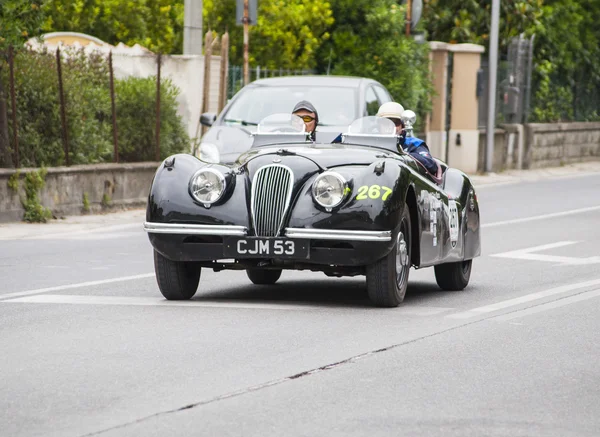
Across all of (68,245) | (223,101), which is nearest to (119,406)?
(68,245)

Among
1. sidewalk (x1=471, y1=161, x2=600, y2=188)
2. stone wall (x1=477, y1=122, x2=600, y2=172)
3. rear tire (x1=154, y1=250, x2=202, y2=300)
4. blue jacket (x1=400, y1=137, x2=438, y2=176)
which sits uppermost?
blue jacket (x1=400, y1=137, x2=438, y2=176)

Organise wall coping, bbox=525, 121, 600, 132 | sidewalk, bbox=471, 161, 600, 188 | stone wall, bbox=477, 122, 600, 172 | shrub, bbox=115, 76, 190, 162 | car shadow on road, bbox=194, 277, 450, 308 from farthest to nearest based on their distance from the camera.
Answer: wall coping, bbox=525, 121, 600, 132, stone wall, bbox=477, 122, 600, 172, sidewalk, bbox=471, 161, 600, 188, shrub, bbox=115, 76, 190, 162, car shadow on road, bbox=194, 277, 450, 308

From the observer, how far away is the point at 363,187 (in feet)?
32.2

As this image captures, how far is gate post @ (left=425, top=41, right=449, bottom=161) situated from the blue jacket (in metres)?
19.4

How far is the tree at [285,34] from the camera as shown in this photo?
1088 inches

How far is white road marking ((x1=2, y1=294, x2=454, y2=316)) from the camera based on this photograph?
400 inches

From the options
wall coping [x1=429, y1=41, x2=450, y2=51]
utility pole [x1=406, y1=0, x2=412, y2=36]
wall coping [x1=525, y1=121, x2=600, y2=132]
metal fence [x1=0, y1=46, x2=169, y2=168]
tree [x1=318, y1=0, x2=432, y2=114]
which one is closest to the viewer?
metal fence [x1=0, y1=46, x2=169, y2=168]

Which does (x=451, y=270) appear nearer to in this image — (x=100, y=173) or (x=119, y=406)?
(x=119, y=406)

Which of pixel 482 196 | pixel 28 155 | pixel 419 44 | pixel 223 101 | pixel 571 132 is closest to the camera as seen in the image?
pixel 28 155

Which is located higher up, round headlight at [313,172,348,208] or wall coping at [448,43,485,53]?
wall coping at [448,43,485,53]

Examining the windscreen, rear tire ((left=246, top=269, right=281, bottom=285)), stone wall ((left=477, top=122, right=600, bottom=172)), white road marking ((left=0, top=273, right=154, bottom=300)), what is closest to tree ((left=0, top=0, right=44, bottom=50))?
the windscreen

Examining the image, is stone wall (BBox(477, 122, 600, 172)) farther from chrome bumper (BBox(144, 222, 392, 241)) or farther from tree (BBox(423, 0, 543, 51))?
chrome bumper (BBox(144, 222, 392, 241))

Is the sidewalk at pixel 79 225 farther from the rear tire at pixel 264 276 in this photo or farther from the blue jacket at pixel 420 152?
the blue jacket at pixel 420 152

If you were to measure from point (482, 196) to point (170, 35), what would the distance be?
30.8 ft
